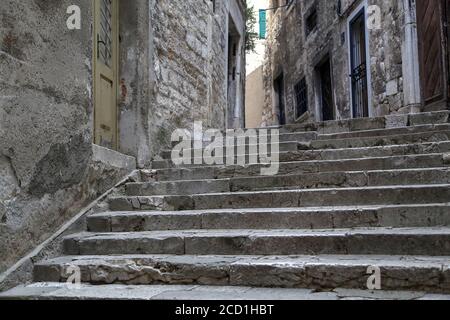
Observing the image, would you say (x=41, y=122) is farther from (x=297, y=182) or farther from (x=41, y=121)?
(x=297, y=182)

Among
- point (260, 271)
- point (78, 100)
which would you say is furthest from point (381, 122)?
point (78, 100)

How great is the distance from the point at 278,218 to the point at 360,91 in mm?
6477

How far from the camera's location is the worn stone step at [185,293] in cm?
227

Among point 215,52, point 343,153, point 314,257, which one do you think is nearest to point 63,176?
point 314,257

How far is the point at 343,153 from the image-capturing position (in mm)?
4137

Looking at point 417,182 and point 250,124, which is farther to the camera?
point 250,124

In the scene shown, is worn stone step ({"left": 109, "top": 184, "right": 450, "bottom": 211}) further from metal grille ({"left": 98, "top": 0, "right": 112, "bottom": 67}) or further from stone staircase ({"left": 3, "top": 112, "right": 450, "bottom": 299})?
metal grille ({"left": 98, "top": 0, "right": 112, "bottom": 67})

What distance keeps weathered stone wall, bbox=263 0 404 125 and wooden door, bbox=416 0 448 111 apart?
1.47 feet

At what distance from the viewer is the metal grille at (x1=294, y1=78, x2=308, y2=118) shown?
1314cm

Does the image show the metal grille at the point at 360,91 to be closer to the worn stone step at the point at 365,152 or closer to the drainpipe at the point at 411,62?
the drainpipe at the point at 411,62

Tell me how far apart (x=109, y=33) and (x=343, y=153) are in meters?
2.52

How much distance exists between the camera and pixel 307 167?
3.99 meters

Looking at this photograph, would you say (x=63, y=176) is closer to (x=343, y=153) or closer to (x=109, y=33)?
(x=109, y=33)

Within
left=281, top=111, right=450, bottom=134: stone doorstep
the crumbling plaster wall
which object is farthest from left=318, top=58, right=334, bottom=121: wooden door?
the crumbling plaster wall
